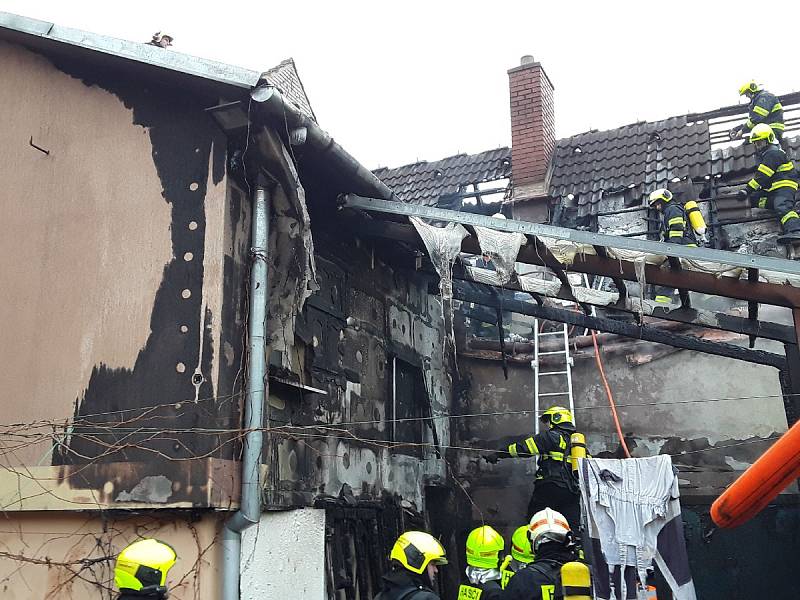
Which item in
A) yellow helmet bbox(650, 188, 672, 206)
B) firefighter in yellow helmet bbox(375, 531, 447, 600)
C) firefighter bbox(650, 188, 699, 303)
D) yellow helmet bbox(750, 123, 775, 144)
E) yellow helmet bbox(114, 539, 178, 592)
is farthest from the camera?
yellow helmet bbox(750, 123, 775, 144)

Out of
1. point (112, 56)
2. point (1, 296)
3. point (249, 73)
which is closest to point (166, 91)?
point (112, 56)

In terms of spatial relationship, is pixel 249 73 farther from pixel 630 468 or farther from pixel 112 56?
pixel 630 468

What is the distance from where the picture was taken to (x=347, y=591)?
253 inches

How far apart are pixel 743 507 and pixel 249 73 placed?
13.8ft

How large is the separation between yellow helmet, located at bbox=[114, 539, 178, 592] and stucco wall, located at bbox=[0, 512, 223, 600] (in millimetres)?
829

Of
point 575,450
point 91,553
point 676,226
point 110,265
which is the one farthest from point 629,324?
point 91,553

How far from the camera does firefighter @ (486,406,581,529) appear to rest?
7.61 meters

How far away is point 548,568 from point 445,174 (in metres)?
9.50

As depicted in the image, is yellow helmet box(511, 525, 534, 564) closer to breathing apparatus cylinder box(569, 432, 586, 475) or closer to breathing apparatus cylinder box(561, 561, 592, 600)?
breathing apparatus cylinder box(569, 432, 586, 475)

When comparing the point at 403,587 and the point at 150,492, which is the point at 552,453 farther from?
the point at 150,492

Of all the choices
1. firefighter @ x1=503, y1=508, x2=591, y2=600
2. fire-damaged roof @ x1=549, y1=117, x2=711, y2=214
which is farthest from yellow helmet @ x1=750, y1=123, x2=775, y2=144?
firefighter @ x1=503, y1=508, x2=591, y2=600

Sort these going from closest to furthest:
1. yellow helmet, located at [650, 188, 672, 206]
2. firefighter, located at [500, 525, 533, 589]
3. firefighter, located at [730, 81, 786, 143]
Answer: firefighter, located at [500, 525, 533, 589] < yellow helmet, located at [650, 188, 672, 206] < firefighter, located at [730, 81, 786, 143]

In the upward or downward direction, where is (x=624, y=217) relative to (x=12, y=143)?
upward

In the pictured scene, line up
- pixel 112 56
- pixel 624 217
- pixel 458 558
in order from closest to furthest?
pixel 112 56 → pixel 458 558 → pixel 624 217
